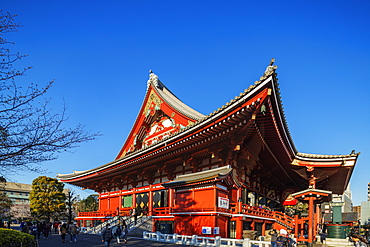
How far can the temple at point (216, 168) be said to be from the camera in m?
16.5

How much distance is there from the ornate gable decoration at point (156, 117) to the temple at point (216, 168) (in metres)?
0.09

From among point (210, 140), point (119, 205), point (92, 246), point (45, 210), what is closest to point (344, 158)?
point (210, 140)

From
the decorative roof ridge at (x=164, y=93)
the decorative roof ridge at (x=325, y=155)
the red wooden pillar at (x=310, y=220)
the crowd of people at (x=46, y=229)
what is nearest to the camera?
the red wooden pillar at (x=310, y=220)

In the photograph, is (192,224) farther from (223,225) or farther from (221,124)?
(221,124)

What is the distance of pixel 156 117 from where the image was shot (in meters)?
28.7

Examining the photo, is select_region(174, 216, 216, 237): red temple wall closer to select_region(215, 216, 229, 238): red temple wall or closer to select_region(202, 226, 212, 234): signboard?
select_region(202, 226, 212, 234): signboard

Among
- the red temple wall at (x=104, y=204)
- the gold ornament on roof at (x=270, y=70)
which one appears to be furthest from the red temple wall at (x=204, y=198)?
the red temple wall at (x=104, y=204)

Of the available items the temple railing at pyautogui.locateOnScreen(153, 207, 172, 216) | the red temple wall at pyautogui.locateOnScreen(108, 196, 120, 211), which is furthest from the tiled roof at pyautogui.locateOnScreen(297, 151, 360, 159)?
the red temple wall at pyautogui.locateOnScreen(108, 196, 120, 211)

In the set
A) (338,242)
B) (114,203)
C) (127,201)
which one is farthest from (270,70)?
(114,203)

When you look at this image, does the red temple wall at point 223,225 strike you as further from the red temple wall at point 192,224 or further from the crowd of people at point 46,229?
the crowd of people at point 46,229

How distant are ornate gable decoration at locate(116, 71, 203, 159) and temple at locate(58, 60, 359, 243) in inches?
3.6

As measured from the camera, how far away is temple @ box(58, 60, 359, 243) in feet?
54.0

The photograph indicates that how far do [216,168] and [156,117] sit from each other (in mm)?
11159

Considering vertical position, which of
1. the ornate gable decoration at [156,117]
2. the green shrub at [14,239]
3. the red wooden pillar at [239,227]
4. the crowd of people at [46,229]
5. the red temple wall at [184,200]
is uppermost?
the ornate gable decoration at [156,117]
